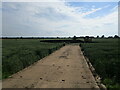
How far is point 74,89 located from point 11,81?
3597mm

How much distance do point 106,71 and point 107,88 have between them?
4494 mm

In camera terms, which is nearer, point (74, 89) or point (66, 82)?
point (74, 89)

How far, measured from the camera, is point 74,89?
29.0ft

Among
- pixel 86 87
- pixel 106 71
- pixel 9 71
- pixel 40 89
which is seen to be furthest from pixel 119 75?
pixel 9 71

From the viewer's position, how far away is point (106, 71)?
522 inches

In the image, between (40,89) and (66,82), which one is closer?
(40,89)

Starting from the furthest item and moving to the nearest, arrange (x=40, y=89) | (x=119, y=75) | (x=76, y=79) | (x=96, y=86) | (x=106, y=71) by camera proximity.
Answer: (x=106, y=71)
(x=119, y=75)
(x=76, y=79)
(x=96, y=86)
(x=40, y=89)

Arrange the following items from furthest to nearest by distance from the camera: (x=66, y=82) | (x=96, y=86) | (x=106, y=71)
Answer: (x=106, y=71) → (x=66, y=82) → (x=96, y=86)

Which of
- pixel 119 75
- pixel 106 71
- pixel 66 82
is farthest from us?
pixel 106 71

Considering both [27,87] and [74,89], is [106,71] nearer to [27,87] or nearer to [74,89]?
[74,89]

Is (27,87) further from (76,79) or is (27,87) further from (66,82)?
(76,79)

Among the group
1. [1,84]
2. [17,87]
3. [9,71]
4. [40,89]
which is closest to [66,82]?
[40,89]

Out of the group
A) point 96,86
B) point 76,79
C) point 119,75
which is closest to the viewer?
point 96,86

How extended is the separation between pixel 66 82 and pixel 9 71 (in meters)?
4.95
